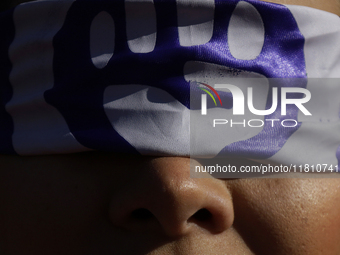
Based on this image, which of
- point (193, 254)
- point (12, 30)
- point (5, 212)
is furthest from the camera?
point (12, 30)

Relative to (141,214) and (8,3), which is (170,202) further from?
(8,3)

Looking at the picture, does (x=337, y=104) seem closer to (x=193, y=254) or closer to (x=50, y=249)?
(x=193, y=254)

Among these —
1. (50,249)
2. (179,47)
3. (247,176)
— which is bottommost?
(50,249)

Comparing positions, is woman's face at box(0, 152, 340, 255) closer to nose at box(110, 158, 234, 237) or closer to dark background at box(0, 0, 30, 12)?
nose at box(110, 158, 234, 237)

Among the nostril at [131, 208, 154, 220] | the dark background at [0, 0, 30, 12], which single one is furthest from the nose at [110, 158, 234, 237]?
the dark background at [0, 0, 30, 12]

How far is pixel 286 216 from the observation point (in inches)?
29.1

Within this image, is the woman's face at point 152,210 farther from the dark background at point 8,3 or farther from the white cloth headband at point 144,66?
the dark background at point 8,3

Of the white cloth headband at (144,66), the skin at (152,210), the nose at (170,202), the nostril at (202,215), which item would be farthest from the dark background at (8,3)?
the nostril at (202,215)

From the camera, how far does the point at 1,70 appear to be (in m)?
0.90

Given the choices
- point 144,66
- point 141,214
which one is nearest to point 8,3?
point 144,66

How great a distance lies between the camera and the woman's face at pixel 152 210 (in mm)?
685

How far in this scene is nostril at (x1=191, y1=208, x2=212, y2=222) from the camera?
28.2 inches

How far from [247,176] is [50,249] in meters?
0.45

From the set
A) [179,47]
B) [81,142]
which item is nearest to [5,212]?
[81,142]
